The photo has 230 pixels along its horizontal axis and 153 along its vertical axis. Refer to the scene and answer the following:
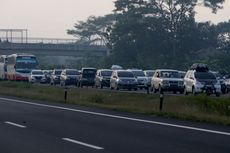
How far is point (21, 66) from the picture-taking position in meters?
77.9

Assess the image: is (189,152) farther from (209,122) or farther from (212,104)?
(212,104)

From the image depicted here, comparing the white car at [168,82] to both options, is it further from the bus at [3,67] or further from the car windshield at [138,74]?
the bus at [3,67]

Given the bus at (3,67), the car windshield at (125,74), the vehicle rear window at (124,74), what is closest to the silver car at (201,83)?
the car windshield at (125,74)

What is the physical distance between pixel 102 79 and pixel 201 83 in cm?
1894

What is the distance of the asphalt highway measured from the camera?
14797 millimetres

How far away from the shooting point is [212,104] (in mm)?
26984

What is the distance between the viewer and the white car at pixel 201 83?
138 feet

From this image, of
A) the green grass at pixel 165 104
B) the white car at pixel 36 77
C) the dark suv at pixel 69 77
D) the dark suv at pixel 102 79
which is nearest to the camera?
the green grass at pixel 165 104

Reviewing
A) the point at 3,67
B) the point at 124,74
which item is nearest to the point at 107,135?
the point at 124,74

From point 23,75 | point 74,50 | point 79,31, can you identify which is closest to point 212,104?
point 23,75

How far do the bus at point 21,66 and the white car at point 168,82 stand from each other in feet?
106

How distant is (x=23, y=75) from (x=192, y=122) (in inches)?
2243

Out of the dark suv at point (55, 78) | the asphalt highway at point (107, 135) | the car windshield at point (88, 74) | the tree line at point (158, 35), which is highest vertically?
the tree line at point (158, 35)

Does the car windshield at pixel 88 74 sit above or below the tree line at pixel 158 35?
below
